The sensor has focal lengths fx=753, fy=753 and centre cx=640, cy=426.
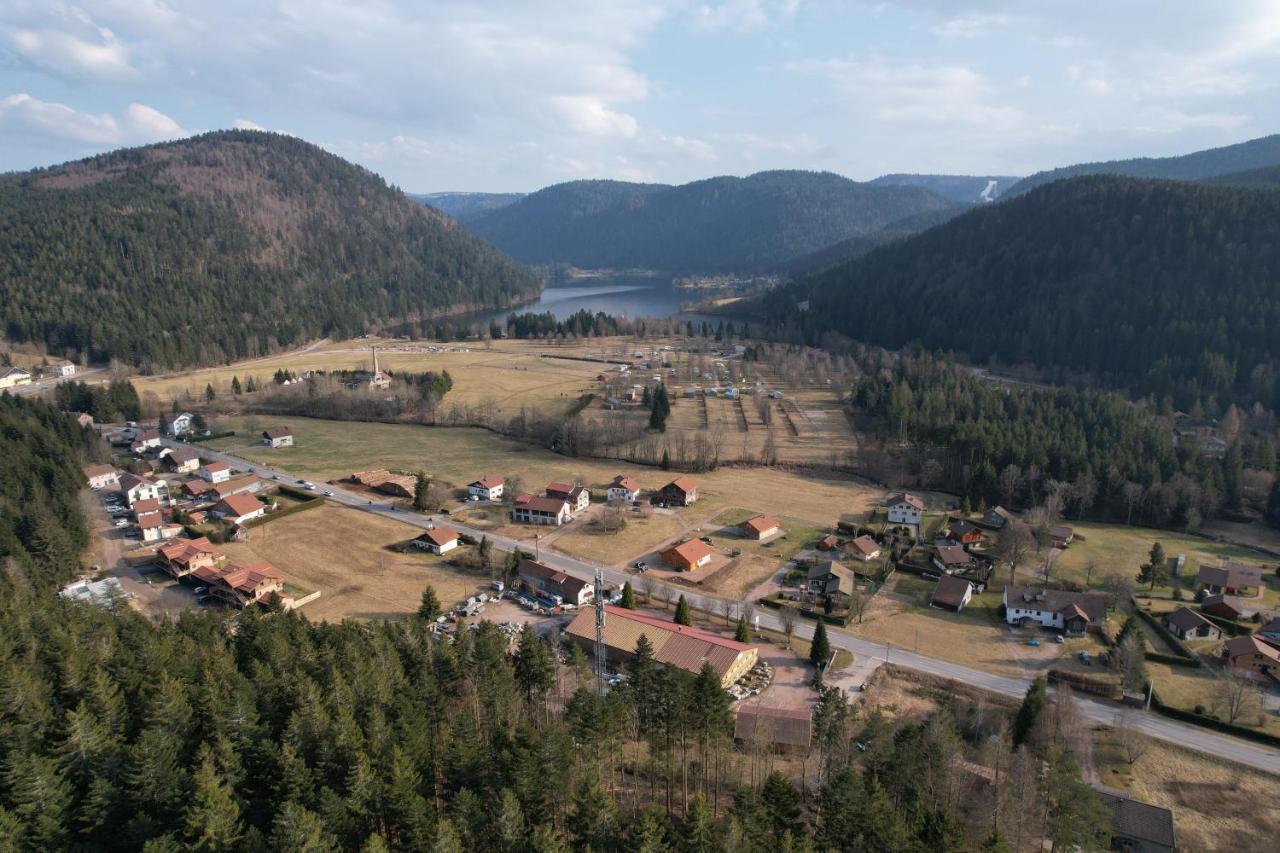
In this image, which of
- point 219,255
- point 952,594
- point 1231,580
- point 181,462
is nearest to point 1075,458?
point 1231,580

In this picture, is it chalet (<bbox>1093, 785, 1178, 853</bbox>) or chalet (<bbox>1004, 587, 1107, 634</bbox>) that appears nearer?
chalet (<bbox>1093, 785, 1178, 853</bbox>)

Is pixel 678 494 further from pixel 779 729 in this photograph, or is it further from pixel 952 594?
pixel 779 729

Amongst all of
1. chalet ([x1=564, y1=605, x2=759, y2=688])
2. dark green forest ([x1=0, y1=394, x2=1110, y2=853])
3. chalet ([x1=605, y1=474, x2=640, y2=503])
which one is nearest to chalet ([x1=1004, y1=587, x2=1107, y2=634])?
dark green forest ([x1=0, y1=394, x2=1110, y2=853])

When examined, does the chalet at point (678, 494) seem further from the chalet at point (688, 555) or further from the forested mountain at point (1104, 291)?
the forested mountain at point (1104, 291)

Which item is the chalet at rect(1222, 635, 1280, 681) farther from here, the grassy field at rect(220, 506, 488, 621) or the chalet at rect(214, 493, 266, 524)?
the chalet at rect(214, 493, 266, 524)

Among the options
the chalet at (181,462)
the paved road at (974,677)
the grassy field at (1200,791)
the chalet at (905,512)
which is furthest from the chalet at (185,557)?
the grassy field at (1200,791)

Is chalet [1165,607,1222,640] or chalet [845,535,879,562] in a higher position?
chalet [845,535,879,562]

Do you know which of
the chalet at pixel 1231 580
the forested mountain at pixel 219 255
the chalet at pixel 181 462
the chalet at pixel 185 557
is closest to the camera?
the chalet at pixel 1231 580
